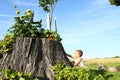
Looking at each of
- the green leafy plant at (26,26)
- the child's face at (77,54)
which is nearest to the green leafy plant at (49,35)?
the green leafy plant at (26,26)

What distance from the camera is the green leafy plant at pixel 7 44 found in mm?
9289

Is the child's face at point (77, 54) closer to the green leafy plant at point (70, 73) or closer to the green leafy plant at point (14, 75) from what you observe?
the green leafy plant at point (70, 73)

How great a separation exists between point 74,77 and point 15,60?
1.79 meters

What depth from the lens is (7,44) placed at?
9.30m

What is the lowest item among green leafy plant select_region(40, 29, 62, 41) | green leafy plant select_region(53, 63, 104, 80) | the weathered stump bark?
green leafy plant select_region(53, 63, 104, 80)

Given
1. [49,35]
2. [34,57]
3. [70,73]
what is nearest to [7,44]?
[34,57]

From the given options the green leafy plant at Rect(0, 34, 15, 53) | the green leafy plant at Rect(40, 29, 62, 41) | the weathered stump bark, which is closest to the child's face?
the green leafy plant at Rect(40, 29, 62, 41)

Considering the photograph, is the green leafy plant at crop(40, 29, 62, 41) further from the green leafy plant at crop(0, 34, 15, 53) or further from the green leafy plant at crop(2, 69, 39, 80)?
the green leafy plant at crop(2, 69, 39, 80)

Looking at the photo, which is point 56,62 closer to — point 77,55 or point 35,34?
point 35,34

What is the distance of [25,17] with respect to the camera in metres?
10.3

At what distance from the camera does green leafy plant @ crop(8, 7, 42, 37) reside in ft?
33.1

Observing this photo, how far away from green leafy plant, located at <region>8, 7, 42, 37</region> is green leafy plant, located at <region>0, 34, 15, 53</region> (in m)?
0.53

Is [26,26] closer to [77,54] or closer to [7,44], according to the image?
[7,44]

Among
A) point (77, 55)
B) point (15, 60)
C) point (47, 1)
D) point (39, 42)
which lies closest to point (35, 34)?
point (39, 42)
